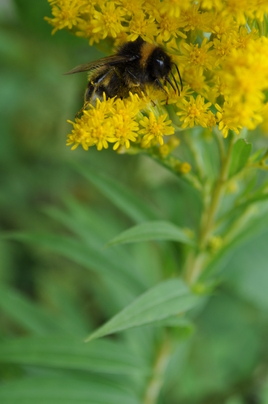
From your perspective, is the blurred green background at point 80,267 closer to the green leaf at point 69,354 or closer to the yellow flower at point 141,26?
the green leaf at point 69,354

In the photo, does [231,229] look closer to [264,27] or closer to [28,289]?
[264,27]

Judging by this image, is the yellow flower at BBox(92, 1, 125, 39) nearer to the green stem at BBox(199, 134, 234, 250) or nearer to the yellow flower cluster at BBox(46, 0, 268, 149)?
the yellow flower cluster at BBox(46, 0, 268, 149)

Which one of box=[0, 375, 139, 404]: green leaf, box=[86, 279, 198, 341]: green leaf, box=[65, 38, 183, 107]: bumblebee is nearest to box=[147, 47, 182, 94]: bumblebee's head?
box=[65, 38, 183, 107]: bumblebee

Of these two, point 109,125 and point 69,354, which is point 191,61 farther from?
point 69,354

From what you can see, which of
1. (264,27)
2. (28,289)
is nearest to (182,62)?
(264,27)

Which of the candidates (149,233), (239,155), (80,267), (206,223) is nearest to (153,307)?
(149,233)
